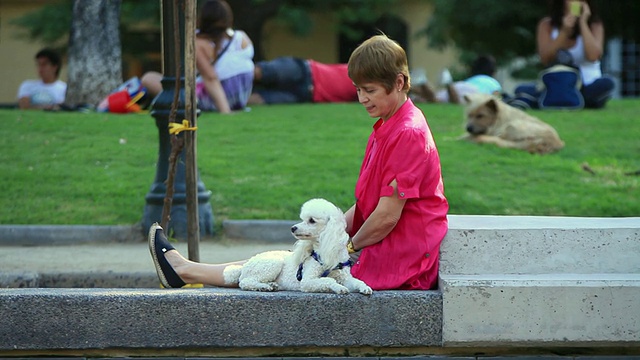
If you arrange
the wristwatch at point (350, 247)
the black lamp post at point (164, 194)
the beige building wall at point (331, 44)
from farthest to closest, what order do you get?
the beige building wall at point (331, 44), the black lamp post at point (164, 194), the wristwatch at point (350, 247)

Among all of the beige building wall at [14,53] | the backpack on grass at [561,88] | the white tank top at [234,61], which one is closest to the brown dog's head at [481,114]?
the backpack on grass at [561,88]

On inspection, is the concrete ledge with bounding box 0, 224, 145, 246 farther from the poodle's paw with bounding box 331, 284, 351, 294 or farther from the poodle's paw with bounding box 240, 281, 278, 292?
the poodle's paw with bounding box 331, 284, 351, 294

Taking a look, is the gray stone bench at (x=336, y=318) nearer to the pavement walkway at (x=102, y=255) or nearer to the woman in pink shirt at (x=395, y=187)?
the woman in pink shirt at (x=395, y=187)

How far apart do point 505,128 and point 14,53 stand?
16.9m

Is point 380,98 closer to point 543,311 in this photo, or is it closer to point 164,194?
point 543,311

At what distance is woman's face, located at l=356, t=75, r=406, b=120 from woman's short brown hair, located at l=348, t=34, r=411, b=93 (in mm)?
26

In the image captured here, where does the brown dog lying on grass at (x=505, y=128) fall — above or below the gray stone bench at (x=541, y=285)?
above

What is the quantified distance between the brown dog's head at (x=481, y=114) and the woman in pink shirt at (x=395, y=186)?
20.1ft

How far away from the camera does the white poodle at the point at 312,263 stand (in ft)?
15.5

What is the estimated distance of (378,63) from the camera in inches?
187

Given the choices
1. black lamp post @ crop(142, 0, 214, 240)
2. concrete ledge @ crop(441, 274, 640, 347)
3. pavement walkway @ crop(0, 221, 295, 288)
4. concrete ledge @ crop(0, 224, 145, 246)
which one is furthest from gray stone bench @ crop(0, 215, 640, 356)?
concrete ledge @ crop(0, 224, 145, 246)

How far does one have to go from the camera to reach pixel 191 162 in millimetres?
5969

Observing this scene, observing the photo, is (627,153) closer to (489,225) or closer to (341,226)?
(489,225)

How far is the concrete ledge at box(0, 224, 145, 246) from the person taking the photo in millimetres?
8203
